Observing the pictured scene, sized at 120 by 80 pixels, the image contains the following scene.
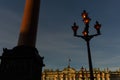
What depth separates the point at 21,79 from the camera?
8.23 meters

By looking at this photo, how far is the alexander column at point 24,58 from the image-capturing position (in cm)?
837

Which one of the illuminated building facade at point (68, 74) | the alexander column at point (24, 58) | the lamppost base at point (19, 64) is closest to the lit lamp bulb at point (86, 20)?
the alexander column at point (24, 58)

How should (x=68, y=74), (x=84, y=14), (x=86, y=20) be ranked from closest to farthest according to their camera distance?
(x=86, y=20), (x=84, y=14), (x=68, y=74)

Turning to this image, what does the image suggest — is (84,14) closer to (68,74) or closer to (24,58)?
(24,58)

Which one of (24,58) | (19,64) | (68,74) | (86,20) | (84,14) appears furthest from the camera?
(68,74)

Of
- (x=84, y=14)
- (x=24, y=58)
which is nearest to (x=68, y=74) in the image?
(x=84, y=14)

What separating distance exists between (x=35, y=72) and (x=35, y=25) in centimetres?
282

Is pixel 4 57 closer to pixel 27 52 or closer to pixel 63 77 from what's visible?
pixel 27 52

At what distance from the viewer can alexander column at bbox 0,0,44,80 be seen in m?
8.37

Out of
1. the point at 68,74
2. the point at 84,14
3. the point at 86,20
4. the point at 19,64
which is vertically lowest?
the point at 19,64

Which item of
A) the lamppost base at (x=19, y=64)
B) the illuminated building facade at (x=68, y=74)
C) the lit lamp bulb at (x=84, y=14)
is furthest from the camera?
the illuminated building facade at (x=68, y=74)

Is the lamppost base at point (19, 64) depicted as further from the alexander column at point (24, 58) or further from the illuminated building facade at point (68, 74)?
the illuminated building facade at point (68, 74)

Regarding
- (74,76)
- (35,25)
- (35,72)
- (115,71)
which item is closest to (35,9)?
(35,25)

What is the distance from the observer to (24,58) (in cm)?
864
